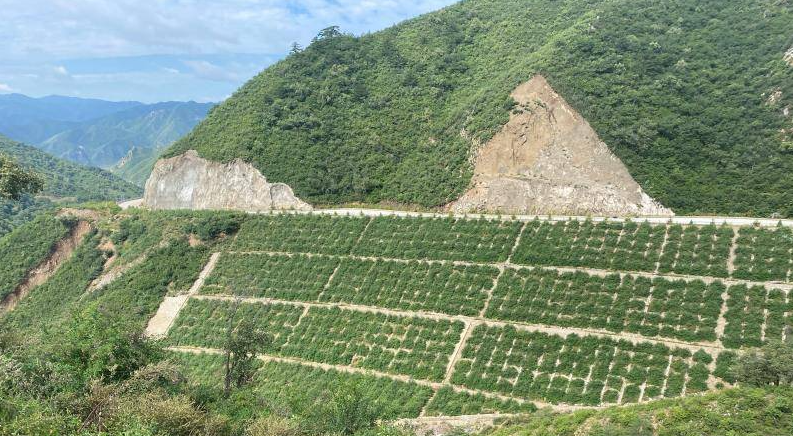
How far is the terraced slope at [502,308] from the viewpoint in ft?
87.5

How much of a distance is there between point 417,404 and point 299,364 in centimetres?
901

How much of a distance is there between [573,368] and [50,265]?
5131 centimetres

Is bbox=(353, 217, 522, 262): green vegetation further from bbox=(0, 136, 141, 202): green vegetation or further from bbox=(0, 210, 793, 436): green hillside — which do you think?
bbox=(0, 136, 141, 202): green vegetation

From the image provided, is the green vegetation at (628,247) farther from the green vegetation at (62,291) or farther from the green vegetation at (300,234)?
the green vegetation at (62,291)

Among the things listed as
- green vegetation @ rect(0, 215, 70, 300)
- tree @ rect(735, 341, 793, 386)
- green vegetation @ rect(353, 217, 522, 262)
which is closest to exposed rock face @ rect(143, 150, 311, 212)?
green vegetation @ rect(0, 215, 70, 300)

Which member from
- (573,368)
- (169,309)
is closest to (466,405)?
(573,368)

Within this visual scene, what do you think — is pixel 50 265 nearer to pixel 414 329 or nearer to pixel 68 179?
pixel 414 329

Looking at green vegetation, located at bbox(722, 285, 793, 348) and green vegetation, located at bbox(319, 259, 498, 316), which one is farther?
green vegetation, located at bbox(319, 259, 498, 316)

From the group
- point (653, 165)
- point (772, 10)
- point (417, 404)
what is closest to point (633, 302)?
point (417, 404)

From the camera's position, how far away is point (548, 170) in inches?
1769

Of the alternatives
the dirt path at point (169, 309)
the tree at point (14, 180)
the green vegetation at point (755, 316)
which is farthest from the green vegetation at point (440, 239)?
the tree at point (14, 180)

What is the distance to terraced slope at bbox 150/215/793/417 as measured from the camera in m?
26.7

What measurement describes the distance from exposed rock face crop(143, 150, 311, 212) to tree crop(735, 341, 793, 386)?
38.1m

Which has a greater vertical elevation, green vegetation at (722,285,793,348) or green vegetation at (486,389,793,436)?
green vegetation at (486,389,793,436)
